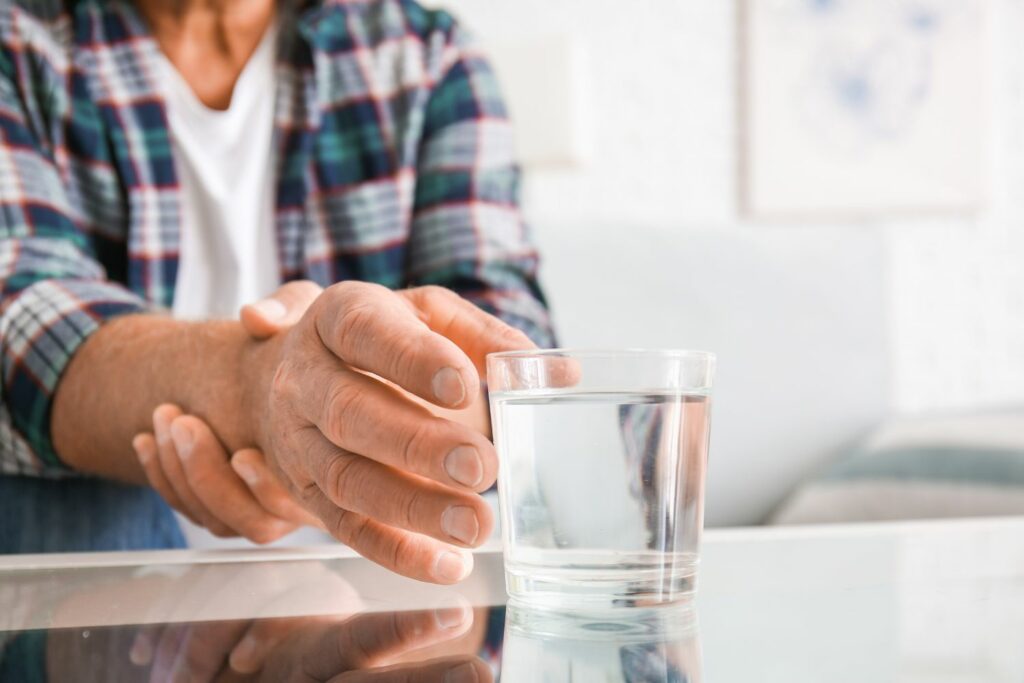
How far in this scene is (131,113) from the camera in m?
1.22

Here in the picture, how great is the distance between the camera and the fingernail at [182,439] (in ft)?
2.24

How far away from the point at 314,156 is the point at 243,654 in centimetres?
100

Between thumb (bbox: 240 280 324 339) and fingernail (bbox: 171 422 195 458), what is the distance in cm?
8

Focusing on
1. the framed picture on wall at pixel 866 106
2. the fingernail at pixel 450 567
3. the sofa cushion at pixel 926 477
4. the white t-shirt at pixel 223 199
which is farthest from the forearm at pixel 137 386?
the framed picture on wall at pixel 866 106

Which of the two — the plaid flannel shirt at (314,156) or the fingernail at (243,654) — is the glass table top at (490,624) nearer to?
the fingernail at (243,654)

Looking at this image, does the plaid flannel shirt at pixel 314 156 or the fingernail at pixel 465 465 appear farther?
the plaid flannel shirt at pixel 314 156

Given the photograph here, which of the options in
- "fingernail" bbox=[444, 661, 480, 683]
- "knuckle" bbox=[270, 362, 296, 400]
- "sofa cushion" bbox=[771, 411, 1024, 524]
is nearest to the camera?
"fingernail" bbox=[444, 661, 480, 683]

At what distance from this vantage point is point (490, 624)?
40 cm

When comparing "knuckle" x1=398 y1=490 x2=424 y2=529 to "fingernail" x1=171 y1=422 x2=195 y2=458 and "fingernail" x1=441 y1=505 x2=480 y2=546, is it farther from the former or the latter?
"fingernail" x1=171 y1=422 x2=195 y2=458

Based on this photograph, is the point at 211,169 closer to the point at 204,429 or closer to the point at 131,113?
the point at 131,113

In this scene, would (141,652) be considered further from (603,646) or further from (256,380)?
(256,380)

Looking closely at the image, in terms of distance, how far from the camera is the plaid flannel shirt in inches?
45.7

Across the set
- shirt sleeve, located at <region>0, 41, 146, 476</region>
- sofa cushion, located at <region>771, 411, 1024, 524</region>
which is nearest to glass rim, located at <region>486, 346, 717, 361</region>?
shirt sleeve, located at <region>0, 41, 146, 476</region>

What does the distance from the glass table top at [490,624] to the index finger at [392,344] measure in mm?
91
